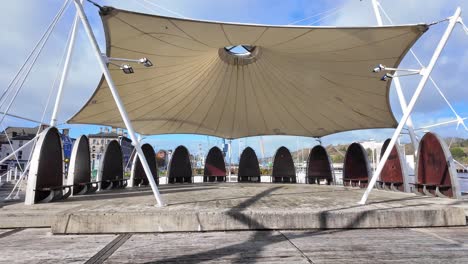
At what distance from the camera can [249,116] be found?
21.2 meters

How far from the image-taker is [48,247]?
598 cm

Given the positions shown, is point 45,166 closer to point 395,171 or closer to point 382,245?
point 382,245

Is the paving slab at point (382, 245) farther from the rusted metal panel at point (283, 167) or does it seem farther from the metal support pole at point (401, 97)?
the rusted metal panel at point (283, 167)

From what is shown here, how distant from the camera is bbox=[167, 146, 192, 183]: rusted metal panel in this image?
78.5 feet

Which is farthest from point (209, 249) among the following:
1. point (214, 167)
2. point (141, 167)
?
point (214, 167)

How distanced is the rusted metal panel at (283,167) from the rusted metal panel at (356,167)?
14.8 ft

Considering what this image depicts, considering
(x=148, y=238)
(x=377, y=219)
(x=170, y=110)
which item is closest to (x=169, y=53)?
(x=170, y=110)

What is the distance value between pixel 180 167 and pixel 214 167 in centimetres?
256

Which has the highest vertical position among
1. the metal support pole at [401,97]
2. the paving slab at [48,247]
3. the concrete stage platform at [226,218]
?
the metal support pole at [401,97]

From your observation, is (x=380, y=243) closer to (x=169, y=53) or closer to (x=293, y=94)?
(x=169, y=53)

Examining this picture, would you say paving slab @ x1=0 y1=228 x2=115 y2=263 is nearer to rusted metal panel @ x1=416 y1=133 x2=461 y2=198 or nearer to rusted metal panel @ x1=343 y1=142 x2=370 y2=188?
rusted metal panel @ x1=416 y1=133 x2=461 y2=198

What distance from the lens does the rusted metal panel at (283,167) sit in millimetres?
24359

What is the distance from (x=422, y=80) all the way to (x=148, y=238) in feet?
24.3

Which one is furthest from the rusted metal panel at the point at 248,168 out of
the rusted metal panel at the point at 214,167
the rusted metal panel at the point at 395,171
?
the rusted metal panel at the point at 395,171
